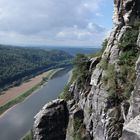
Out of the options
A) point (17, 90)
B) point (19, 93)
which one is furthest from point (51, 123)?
point (17, 90)

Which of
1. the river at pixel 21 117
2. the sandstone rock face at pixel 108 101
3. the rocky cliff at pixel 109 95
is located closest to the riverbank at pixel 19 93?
the river at pixel 21 117

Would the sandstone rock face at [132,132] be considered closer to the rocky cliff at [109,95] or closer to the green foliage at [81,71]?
the rocky cliff at [109,95]

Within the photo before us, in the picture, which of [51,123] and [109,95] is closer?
[109,95]

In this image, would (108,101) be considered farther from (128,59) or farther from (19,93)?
(19,93)

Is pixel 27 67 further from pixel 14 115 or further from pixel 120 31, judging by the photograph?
pixel 120 31

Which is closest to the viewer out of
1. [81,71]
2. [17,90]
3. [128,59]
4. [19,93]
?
[128,59]

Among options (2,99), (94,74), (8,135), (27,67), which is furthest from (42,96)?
(94,74)
